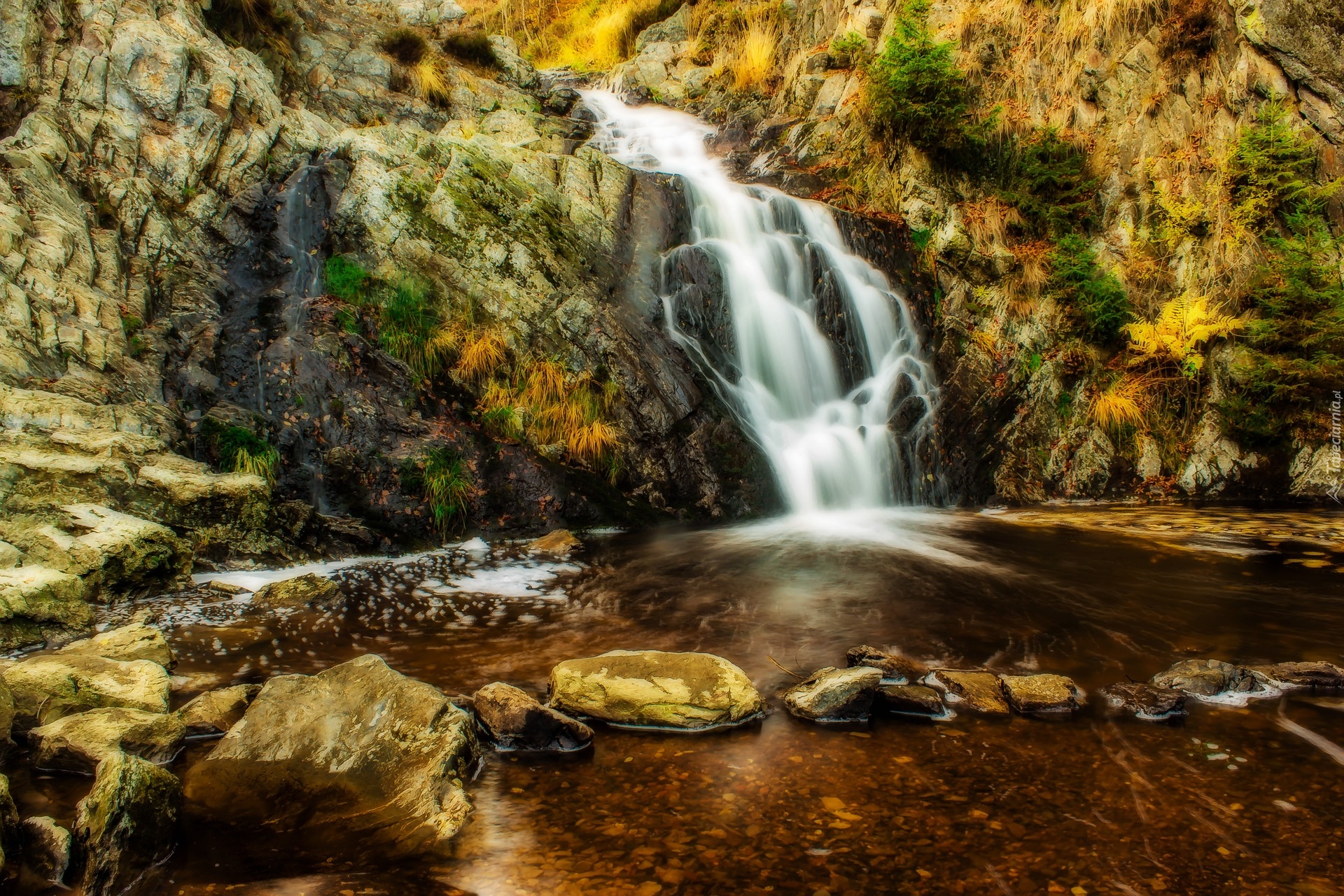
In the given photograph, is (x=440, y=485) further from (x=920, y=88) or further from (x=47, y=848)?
(x=920, y=88)

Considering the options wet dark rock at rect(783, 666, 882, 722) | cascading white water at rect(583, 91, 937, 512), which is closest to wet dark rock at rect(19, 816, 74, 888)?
wet dark rock at rect(783, 666, 882, 722)

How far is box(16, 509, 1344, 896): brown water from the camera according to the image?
8.16 ft

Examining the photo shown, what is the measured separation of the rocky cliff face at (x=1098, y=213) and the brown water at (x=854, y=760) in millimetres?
4441

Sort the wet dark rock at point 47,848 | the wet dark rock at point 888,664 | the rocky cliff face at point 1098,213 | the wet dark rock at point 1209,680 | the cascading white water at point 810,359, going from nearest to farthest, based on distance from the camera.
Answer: the wet dark rock at point 47,848 < the wet dark rock at point 1209,680 < the wet dark rock at point 888,664 < the cascading white water at point 810,359 < the rocky cliff face at point 1098,213

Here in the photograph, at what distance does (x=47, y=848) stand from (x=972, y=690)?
4048 millimetres

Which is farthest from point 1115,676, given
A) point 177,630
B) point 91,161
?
point 91,161

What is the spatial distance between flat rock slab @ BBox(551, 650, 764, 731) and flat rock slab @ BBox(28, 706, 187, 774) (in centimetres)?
177

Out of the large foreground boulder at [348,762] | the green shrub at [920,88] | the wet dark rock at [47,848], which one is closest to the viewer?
the wet dark rock at [47,848]

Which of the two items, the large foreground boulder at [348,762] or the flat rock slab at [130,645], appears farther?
the flat rock slab at [130,645]

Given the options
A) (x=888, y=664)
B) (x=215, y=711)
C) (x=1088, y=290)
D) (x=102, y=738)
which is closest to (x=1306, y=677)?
(x=888, y=664)

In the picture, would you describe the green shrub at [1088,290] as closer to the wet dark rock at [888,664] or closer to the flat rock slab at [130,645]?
the wet dark rock at [888,664]

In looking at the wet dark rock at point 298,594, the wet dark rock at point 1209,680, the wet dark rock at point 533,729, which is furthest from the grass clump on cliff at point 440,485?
the wet dark rock at point 1209,680

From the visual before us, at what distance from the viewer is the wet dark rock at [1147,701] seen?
365 cm

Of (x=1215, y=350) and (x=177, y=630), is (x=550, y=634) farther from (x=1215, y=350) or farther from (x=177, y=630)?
(x=1215, y=350)
